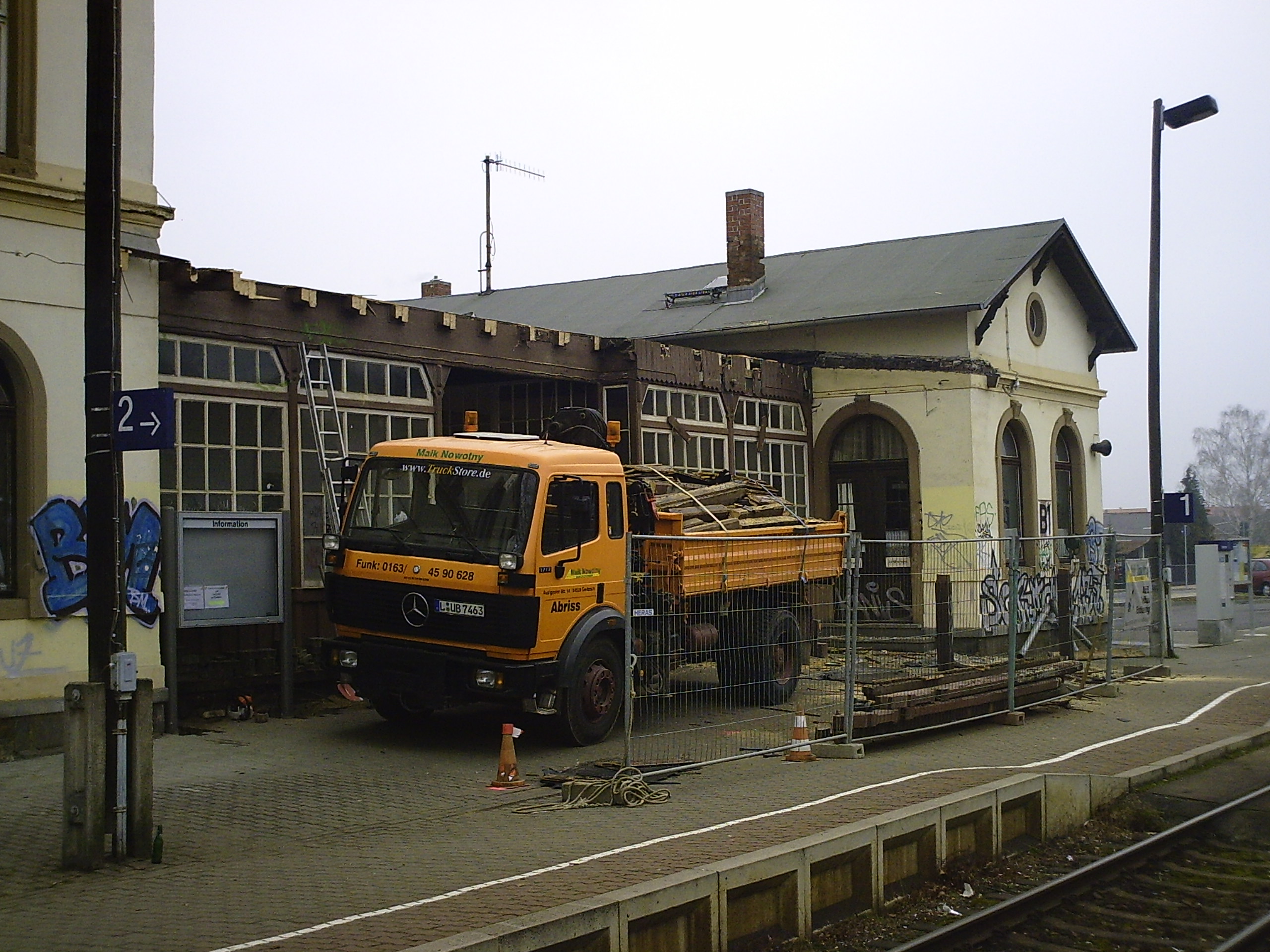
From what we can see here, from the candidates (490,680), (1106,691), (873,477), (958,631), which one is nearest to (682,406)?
(873,477)

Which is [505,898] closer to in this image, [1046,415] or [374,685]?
[374,685]

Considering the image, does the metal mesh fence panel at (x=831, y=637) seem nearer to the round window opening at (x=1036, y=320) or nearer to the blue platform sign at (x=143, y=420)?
the blue platform sign at (x=143, y=420)

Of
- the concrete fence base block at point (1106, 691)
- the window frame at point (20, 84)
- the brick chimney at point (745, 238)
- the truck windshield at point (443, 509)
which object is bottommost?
the concrete fence base block at point (1106, 691)

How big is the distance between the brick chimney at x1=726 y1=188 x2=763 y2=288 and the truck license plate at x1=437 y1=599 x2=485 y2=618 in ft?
53.7

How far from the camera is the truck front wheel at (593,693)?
38.2 ft

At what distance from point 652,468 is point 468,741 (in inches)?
154

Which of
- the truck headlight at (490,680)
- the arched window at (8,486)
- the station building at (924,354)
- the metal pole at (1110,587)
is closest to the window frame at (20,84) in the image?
the arched window at (8,486)

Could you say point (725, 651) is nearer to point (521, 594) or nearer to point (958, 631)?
point (521, 594)

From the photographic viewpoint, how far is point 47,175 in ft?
37.9

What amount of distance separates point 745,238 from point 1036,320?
6075 millimetres

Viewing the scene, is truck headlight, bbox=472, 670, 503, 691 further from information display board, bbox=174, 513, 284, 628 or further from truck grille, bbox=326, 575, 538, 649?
information display board, bbox=174, 513, 284, 628

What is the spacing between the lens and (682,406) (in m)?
20.2

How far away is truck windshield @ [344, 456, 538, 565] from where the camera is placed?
11484 millimetres

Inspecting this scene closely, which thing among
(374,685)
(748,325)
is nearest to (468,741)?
(374,685)
